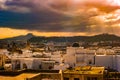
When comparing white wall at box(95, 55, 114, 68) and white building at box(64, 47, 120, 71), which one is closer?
white building at box(64, 47, 120, 71)

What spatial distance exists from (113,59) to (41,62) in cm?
793

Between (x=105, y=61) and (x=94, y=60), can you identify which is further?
(x=94, y=60)

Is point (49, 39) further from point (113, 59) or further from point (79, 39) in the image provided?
point (113, 59)

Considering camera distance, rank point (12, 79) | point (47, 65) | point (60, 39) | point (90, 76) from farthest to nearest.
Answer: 1. point (60, 39)
2. point (47, 65)
3. point (12, 79)
4. point (90, 76)

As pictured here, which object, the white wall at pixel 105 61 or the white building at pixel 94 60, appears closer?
the white building at pixel 94 60

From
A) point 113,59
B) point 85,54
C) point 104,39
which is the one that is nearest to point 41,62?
point 85,54

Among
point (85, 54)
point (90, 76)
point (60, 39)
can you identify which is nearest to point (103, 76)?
point (90, 76)

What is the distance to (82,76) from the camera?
17.9m

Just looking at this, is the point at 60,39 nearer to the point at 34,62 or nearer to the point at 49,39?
the point at 49,39

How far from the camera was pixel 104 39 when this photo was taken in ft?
531

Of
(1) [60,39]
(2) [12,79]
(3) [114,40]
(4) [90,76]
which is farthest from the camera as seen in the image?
(1) [60,39]

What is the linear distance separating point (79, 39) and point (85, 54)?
124663 mm

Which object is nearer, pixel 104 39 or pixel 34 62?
pixel 34 62

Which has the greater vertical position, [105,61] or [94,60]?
[94,60]
